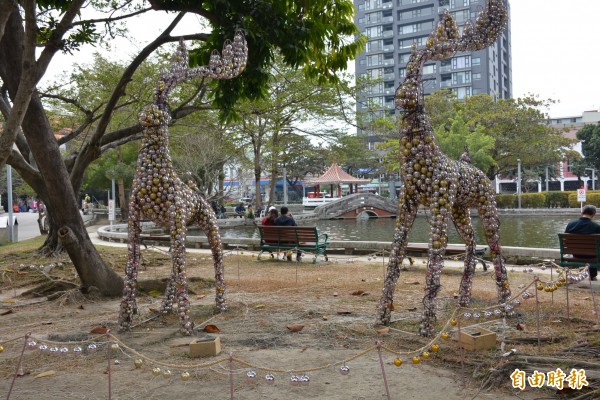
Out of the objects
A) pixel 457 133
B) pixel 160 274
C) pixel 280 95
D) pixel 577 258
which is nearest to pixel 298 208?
pixel 457 133

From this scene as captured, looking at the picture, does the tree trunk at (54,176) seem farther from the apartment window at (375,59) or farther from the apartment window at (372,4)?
the apartment window at (372,4)

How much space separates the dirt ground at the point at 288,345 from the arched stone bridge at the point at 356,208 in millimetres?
25536

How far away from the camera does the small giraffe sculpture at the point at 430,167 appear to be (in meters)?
5.50

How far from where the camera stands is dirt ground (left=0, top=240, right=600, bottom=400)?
13.2 feet

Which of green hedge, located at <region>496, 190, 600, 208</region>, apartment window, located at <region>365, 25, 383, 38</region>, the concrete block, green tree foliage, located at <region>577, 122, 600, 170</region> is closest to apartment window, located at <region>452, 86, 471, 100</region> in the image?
apartment window, located at <region>365, 25, 383, 38</region>

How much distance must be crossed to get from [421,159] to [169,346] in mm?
3322

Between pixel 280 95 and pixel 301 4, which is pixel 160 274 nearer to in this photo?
pixel 301 4

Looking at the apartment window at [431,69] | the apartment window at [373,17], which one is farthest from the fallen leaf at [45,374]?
the apartment window at [373,17]

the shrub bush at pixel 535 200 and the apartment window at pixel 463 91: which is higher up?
the apartment window at pixel 463 91

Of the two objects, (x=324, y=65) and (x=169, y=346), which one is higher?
(x=324, y=65)

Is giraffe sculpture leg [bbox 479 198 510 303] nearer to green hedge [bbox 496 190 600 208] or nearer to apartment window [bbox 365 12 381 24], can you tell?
green hedge [bbox 496 190 600 208]

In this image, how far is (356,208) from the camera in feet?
116

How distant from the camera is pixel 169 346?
5.32m

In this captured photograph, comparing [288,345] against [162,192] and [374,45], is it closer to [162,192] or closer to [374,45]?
[162,192]
